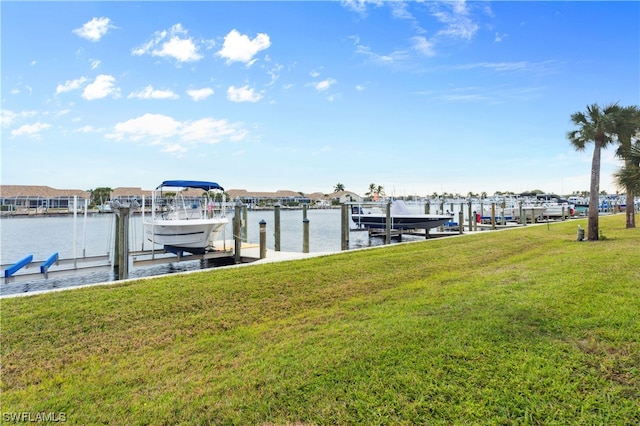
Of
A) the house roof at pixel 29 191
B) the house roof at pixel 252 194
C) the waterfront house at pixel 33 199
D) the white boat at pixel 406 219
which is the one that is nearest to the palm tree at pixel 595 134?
the white boat at pixel 406 219

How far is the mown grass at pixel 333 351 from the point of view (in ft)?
Result: 9.93

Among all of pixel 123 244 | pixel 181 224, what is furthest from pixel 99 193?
pixel 123 244

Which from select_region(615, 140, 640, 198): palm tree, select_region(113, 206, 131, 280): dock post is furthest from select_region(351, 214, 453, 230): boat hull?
select_region(113, 206, 131, 280): dock post

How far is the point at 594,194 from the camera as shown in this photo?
1342 centimetres

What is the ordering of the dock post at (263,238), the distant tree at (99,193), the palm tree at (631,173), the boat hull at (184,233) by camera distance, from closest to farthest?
the palm tree at (631,173) < the dock post at (263,238) < the boat hull at (184,233) < the distant tree at (99,193)

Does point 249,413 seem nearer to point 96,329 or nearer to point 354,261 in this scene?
point 96,329

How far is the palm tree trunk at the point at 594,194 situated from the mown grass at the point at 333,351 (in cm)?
750

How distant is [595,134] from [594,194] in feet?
7.43

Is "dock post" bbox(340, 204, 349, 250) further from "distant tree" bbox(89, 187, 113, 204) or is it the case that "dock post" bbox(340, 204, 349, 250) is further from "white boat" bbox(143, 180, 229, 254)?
"distant tree" bbox(89, 187, 113, 204)

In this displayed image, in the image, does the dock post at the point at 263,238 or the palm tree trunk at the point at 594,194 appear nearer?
the dock post at the point at 263,238

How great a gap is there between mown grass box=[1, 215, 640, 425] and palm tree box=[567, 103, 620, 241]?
302 inches

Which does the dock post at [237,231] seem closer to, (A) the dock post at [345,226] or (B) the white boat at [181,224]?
(B) the white boat at [181,224]

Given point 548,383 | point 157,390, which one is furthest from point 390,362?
point 157,390

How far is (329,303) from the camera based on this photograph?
6.08m
